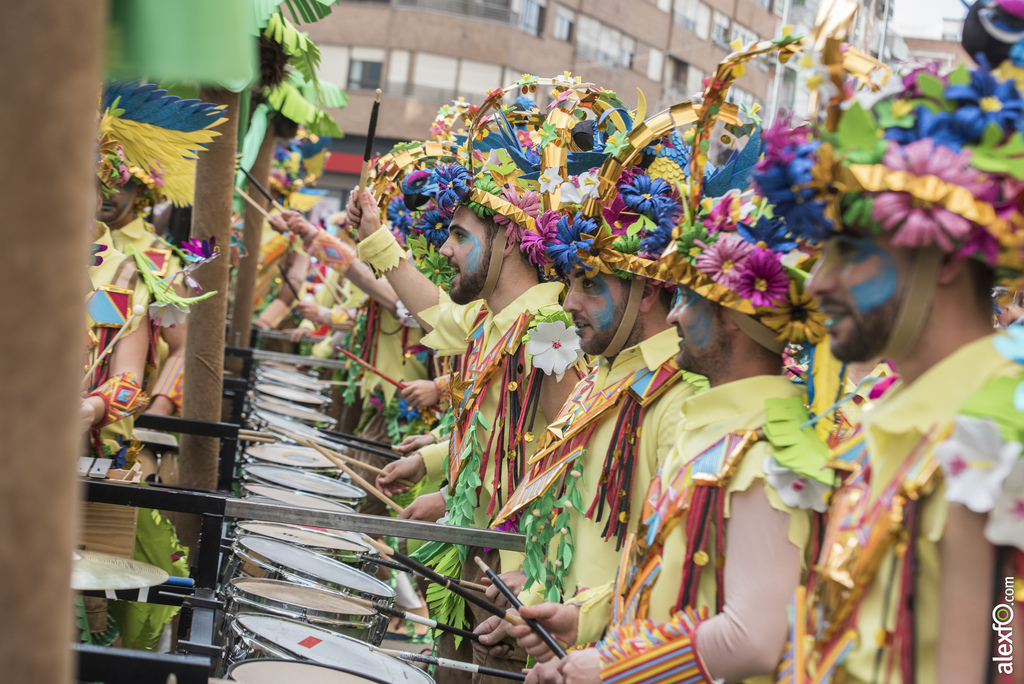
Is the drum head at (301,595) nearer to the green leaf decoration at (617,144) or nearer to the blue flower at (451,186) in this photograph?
the green leaf decoration at (617,144)

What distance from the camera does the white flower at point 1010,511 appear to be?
1.50 meters

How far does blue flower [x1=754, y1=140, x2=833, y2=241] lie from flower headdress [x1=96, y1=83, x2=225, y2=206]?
2503mm

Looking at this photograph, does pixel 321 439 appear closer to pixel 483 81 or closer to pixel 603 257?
pixel 603 257

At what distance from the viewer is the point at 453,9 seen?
32.3 m

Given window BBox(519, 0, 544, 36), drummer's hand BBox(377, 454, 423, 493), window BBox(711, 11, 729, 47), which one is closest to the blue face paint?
drummer's hand BBox(377, 454, 423, 493)

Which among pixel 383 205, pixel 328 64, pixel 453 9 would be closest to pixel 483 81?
pixel 453 9

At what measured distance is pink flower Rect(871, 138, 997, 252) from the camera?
1.64 m

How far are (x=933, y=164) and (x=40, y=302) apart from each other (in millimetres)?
1323

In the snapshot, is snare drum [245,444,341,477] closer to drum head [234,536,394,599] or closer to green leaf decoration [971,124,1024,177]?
drum head [234,536,394,599]

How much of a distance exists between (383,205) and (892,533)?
456cm

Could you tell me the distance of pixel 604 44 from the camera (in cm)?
3478

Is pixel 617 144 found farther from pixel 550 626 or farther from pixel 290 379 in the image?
pixel 290 379

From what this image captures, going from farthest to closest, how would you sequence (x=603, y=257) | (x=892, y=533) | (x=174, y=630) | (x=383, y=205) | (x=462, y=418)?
(x=383, y=205), (x=174, y=630), (x=462, y=418), (x=603, y=257), (x=892, y=533)

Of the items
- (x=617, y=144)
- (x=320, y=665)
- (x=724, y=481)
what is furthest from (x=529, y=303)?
(x=724, y=481)
